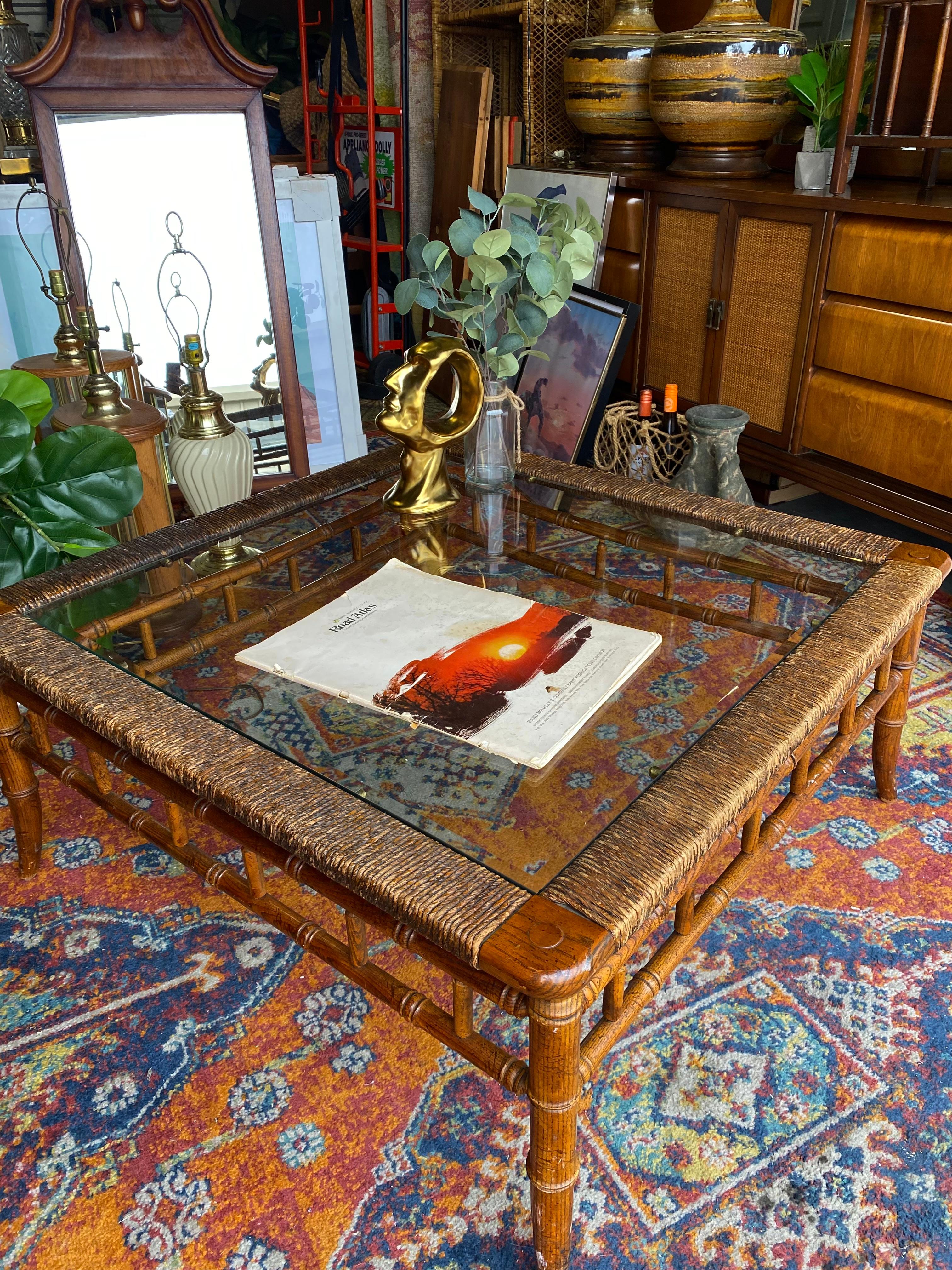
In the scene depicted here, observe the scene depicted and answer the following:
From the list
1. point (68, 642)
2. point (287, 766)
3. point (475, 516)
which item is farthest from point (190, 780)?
point (475, 516)

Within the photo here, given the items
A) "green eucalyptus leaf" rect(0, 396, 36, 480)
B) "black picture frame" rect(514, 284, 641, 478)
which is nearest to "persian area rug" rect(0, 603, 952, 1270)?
"green eucalyptus leaf" rect(0, 396, 36, 480)

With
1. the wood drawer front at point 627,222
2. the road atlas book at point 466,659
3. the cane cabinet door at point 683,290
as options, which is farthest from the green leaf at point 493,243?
the wood drawer front at point 627,222

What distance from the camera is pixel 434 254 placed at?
4.75 ft

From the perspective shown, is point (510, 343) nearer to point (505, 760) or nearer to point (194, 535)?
point (194, 535)

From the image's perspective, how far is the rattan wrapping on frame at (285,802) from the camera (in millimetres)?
761

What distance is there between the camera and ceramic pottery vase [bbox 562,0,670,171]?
8.63 feet

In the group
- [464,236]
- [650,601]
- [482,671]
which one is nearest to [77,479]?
[464,236]

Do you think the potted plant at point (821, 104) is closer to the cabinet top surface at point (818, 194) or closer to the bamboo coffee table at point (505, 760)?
the cabinet top surface at point (818, 194)

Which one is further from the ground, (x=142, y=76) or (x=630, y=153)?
(x=142, y=76)

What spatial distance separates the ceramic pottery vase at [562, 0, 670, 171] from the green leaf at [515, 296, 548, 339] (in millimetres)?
1537

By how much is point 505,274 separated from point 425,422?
0.87 feet

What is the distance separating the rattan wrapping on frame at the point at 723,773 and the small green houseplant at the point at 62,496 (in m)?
1.04

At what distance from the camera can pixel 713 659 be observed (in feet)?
3.68

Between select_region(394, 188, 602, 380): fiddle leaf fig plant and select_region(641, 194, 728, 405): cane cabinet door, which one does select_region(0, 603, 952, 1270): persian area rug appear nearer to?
select_region(394, 188, 602, 380): fiddle leaf fig plant
